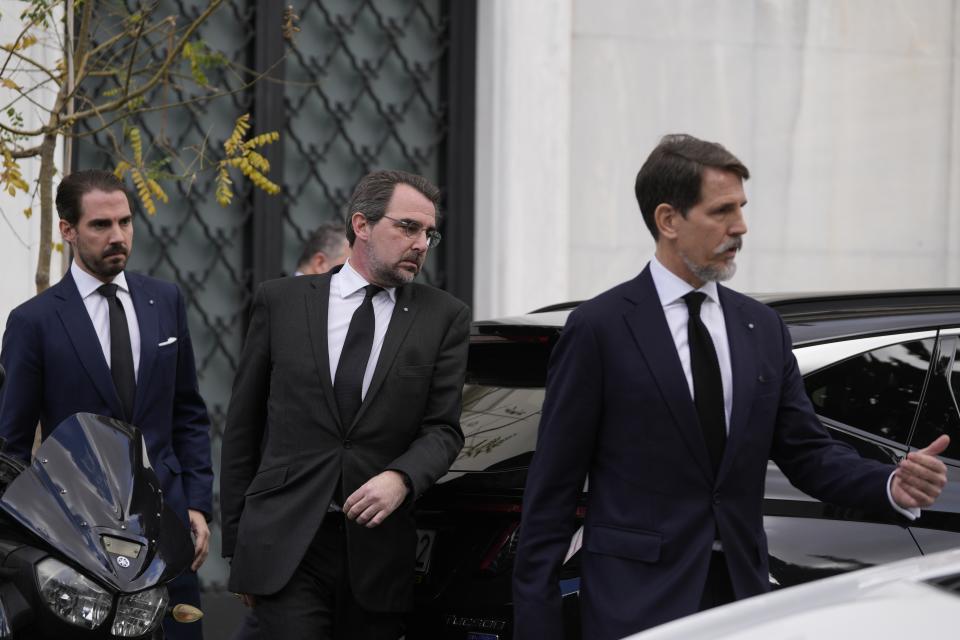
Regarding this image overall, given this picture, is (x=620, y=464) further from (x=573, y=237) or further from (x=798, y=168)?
(x=798, y=168)

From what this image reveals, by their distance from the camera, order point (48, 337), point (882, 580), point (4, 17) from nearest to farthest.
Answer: point (882, 580)
point (48, 337)
point (4, 17)

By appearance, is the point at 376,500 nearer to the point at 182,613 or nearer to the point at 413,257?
the point at 182,613

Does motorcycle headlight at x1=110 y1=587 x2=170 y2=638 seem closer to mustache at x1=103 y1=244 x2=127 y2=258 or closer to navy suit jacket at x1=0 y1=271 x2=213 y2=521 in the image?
navy suit jacket at x1=0 y1=271 x2=213 y2=521

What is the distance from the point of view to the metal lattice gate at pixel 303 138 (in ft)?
29.8

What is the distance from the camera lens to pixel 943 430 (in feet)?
14.2

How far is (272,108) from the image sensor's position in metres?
9.23

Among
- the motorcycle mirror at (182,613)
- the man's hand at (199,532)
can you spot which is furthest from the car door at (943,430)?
the man's hand at (199,532)

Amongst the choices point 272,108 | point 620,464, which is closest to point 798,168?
point 272,108

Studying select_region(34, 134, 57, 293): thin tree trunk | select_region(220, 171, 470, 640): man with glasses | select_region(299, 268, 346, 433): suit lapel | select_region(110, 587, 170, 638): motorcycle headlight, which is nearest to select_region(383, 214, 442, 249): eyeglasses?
select_region(220, 171, 470, 640): man with glasses

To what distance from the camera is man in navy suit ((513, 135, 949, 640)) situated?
137 inches

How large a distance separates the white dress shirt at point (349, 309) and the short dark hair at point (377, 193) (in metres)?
0.14

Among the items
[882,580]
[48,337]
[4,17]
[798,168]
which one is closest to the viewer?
[882,580]

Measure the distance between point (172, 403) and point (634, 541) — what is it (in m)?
1.99

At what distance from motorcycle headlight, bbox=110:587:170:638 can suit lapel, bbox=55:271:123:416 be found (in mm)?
1185
